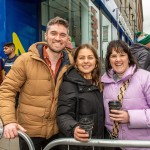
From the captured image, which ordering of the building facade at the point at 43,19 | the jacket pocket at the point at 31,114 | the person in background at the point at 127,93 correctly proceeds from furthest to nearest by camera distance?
1. the building facade at the point at 43,19
2. the jacket pocket at the point at 31,114
3. the person in background at the point at 127,93

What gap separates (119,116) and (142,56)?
1067 millimetres

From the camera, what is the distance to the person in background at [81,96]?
2.50 meters

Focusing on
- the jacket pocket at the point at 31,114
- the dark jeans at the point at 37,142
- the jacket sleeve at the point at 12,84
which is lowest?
the dark jeans at the point at 37,142

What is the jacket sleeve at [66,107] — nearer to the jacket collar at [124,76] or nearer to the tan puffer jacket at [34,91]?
the tan puffer jacket at [34,91]

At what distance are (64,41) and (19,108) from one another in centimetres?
75

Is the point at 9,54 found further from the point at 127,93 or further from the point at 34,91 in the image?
the point at 127,93

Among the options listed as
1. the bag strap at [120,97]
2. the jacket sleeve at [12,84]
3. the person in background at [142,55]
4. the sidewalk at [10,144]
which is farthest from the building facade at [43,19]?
the bag strap at [120,97]

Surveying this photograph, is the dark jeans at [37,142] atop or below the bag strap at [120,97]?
below

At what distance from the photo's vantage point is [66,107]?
250 centimetres

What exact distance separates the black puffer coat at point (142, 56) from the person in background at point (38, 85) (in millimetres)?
816

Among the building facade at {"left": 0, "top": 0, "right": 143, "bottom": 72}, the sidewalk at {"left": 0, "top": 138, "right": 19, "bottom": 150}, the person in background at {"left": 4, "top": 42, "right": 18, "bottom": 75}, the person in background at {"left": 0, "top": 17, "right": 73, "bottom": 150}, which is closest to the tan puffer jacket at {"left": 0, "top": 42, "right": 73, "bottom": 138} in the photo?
the person in background at {"left": 0, "top": 17, "right": 73, "bottom": 150}

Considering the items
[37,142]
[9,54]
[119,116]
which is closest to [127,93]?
[119,116]

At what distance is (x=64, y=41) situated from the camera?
279 centimetres

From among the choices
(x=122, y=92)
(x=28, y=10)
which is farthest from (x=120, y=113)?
(x=28, y=10)
